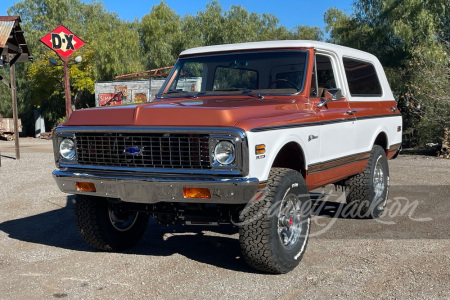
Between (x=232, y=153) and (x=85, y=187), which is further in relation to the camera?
(x=85, y=187)

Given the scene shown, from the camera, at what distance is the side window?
18.3 ft

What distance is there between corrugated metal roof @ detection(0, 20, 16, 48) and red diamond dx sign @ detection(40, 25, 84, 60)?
3.84 feet

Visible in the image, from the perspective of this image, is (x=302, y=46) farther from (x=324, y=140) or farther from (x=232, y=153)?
(x=232, y=153)

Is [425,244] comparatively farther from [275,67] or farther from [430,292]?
[275,67]

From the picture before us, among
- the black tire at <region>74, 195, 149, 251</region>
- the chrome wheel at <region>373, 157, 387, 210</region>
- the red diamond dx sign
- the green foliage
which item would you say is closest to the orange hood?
the black tire at <region>74, 195, 149, 251</region>

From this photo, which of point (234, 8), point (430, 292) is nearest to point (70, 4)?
point (234, 8)

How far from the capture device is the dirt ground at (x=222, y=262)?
4.13m

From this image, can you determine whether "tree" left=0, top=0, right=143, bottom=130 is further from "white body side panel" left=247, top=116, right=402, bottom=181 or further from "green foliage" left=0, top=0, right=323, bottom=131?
"white body side panel" left=247, top=116, right=402, bottom=181

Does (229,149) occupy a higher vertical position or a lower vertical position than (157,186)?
higher

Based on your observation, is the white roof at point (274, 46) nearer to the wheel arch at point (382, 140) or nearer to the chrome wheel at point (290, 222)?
the wheel arch at point (382, 140)

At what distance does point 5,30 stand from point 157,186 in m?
13.9

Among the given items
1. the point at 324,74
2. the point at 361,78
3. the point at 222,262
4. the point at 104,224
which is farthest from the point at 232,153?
the point at 361,78

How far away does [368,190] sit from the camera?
6.48 metres

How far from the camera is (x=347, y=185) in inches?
260
